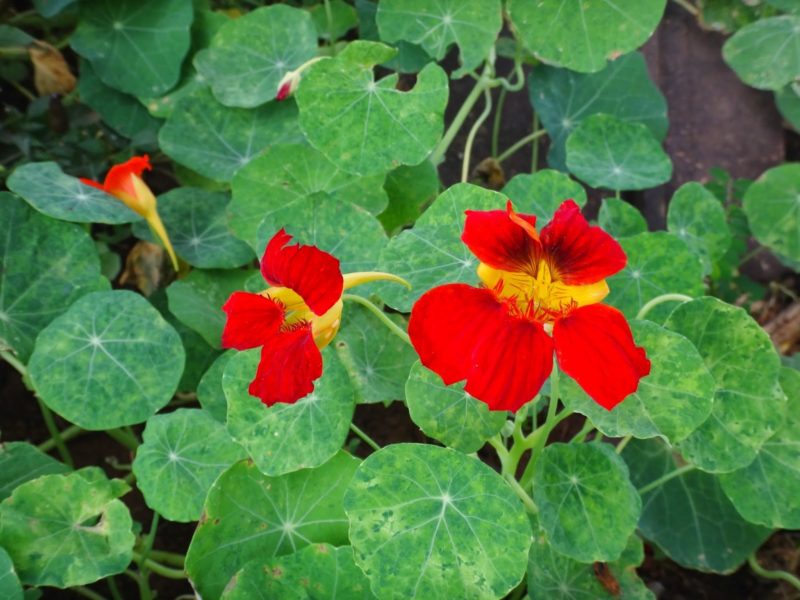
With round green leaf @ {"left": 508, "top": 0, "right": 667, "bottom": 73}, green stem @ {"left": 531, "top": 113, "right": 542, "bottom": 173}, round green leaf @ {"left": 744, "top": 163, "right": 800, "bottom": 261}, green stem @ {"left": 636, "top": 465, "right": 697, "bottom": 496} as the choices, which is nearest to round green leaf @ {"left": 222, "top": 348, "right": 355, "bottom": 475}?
green stem @ {"left": 636, "top": 465, "right": 697, "bottom": 496}

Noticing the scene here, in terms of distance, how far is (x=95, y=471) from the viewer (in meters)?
1.23

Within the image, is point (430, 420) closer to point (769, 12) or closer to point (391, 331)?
point (391, 331)

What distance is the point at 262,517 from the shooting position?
1144mm

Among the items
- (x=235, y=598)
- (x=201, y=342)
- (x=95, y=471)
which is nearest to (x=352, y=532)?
(x=235, y=598)

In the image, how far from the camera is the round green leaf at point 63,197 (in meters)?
1.28

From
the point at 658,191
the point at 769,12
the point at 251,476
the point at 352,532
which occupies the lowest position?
the point at 658,191

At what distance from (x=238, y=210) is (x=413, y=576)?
74 cm

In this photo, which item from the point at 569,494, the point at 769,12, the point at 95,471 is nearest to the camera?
the point at 569,494

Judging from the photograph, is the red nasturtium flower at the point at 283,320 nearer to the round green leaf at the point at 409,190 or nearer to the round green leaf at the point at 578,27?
the round green leaf at the point at 409,190

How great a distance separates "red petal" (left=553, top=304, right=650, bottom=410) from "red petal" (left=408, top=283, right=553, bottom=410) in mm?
22

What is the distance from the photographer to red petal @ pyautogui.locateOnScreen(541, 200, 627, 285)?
2.72 feet

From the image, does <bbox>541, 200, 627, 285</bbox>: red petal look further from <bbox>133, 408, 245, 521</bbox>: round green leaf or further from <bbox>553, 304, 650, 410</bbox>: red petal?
<bbox>133, 408, 245, 521</bbox>: round green leaf

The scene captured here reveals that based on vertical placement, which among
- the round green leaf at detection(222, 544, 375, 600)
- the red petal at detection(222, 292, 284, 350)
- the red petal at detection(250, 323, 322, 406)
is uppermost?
the red petal at detection(222, 292, 284, 350)

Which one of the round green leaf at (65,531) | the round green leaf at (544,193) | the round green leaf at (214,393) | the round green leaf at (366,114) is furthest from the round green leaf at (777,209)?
the round green leaf at (65,531)
